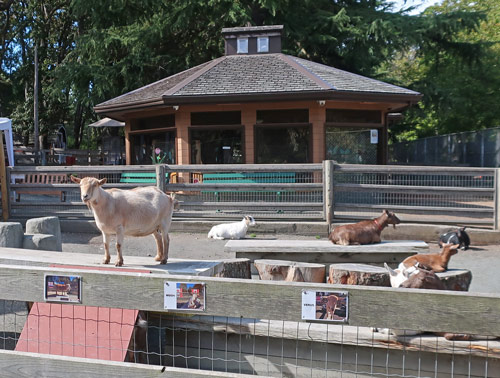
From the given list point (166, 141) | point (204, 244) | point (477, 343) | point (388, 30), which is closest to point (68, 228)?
point (204, 244)

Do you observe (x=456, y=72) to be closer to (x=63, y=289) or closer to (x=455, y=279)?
(x=455, y=279)

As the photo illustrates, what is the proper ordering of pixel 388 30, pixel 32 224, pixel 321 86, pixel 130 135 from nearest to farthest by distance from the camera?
1. pixel 32 224
2. pixel 321 86
3. pixel 130 135
4. pixel 388 30

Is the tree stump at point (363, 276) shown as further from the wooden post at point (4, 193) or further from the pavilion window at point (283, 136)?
the pavilion window at point (283, 136)

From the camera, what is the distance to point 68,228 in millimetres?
11711

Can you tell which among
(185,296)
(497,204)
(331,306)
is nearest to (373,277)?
(331,306)

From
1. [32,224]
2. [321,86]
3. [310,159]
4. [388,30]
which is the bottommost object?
[32,224]

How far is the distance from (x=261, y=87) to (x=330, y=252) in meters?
8.29

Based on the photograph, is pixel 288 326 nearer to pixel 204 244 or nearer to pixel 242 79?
pixel 204 244

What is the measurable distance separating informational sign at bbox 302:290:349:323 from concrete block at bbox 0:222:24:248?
5.33 m

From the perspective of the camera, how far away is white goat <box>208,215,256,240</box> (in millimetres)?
10547

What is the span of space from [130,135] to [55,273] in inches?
571

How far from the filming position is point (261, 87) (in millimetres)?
14742

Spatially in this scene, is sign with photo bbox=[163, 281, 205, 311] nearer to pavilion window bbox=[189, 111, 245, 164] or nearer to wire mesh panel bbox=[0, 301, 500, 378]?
wire mesh panel bbox=[0, 301, 500, 378]

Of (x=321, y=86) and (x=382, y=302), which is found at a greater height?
(x=321, y=86)
